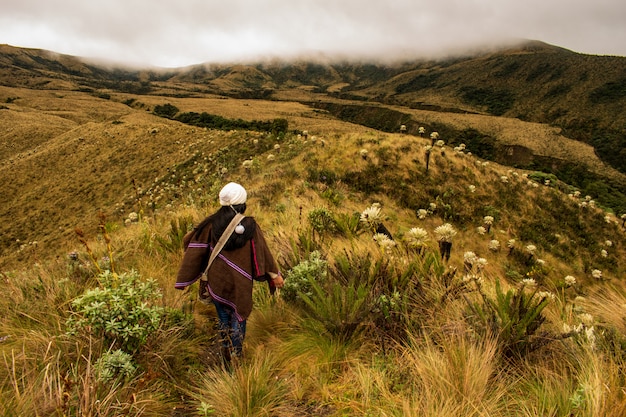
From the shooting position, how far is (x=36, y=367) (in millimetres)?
2500

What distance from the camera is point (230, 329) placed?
11.1 feet

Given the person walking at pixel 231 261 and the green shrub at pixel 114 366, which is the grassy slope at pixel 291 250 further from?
the person walking at pixel 231 261

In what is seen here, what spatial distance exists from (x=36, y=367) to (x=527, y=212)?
14.1m

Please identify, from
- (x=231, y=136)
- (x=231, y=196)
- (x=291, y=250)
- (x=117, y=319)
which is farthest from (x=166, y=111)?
(x=117, y=319)

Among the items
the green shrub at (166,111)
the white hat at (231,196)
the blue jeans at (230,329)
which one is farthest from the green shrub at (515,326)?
the green shrub at (166,111)

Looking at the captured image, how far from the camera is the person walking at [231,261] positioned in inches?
123

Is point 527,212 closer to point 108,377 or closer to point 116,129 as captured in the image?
point 108,377

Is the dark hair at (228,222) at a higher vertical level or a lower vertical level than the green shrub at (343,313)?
higher

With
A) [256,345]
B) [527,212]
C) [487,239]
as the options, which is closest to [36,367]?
[256,345]

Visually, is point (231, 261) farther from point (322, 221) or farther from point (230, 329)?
point (322, 221)

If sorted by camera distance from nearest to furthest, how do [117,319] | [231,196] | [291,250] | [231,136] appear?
[117,319]
[231,196]
[291,250]
[231,136]

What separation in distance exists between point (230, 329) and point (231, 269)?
67 cm

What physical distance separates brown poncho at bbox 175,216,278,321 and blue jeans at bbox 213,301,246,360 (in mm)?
125

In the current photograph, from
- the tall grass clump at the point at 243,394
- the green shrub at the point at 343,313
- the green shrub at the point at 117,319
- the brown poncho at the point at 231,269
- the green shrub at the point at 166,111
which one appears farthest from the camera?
the green shrub at the point at 166,111
